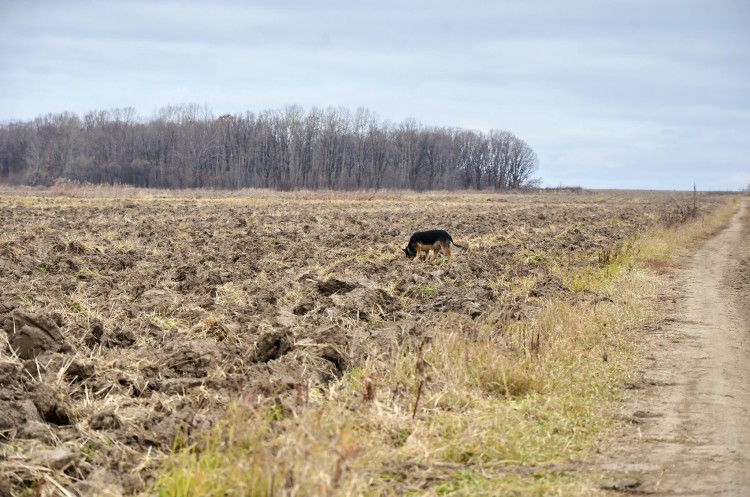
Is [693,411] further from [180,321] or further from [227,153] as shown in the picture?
[227,153]

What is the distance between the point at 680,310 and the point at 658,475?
7161mm

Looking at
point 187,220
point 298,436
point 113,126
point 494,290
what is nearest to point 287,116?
point 113,126

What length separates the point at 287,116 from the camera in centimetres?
11244

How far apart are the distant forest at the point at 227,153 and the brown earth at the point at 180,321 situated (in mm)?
90763

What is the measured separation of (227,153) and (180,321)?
4173 inches

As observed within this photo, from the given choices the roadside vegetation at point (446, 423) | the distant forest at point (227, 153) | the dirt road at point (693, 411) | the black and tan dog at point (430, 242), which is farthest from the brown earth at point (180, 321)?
the distant forest at point (227, 153)

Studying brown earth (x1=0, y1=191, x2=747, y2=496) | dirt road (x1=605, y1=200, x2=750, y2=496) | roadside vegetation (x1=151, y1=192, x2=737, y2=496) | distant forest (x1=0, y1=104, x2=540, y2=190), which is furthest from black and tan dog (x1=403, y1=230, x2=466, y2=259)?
distant forest (x1=0, y1=104, x2=540, y2=190)

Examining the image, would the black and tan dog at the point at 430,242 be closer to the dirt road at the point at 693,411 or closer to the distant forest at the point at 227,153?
the dirt road at the point at 693,411

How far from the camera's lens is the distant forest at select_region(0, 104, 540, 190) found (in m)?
109

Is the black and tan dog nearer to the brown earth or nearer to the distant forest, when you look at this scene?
the brown earth

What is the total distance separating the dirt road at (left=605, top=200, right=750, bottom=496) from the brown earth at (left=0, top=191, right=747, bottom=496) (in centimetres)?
82

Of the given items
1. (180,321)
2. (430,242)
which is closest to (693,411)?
(180,321)

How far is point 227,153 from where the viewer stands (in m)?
112

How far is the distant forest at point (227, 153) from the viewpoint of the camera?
109m
